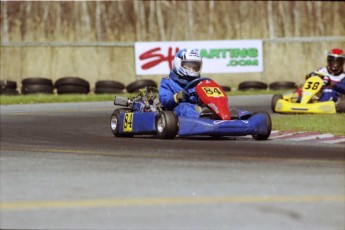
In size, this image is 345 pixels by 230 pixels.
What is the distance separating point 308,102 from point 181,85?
510 cm

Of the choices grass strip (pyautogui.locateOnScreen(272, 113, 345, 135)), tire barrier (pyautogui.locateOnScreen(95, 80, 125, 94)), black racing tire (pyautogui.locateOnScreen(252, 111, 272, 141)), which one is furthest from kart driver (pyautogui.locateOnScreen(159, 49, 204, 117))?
tire barrier (pyautogui.locateOnScreen(95, 80, 125, 94))

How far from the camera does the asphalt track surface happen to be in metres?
6.00

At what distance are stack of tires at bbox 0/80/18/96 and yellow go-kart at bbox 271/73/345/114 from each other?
9.11m

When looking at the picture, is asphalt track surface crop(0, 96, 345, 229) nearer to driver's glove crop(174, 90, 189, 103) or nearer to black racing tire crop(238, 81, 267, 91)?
driver's glove crop(174, 90, 189, 103)

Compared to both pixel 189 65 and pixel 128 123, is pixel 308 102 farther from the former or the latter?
pixel 128 123

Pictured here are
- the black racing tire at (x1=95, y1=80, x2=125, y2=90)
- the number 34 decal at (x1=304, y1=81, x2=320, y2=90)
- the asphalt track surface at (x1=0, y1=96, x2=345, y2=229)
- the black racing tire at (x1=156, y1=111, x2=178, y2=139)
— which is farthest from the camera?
the black racing tire at (x1=95, y1=80, x2=125, y2=90)

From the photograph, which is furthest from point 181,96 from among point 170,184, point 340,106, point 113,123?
point 340,106

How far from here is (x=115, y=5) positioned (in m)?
28.0

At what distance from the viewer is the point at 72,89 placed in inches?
961

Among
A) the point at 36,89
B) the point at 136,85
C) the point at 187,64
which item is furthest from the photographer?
the point at 136,85

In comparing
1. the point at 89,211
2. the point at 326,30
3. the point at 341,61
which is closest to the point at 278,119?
the point at 341,61

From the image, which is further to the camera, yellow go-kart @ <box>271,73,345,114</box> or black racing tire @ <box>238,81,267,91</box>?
black racing tire @ <box>238,81,267,91</box>

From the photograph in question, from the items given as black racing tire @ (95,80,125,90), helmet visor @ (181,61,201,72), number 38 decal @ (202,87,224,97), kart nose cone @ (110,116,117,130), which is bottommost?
kart nose cone @ (110,116,117,130)

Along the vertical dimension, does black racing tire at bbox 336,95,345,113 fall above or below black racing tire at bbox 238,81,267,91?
below
